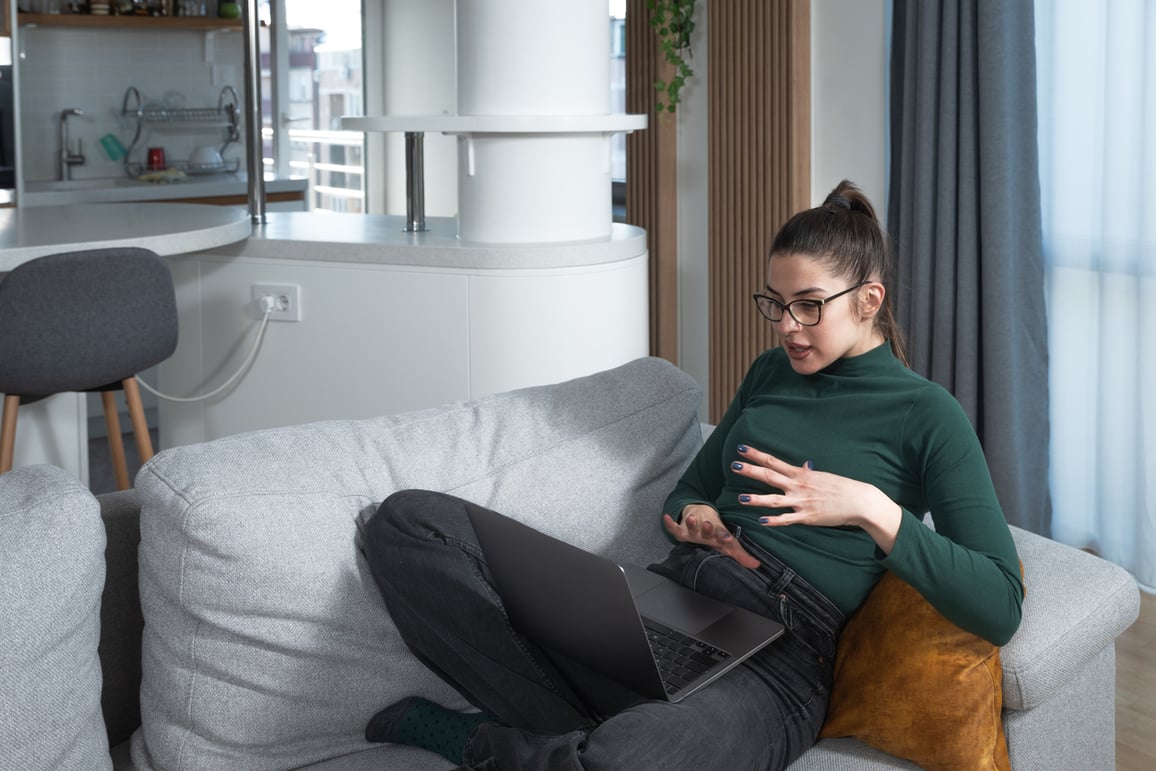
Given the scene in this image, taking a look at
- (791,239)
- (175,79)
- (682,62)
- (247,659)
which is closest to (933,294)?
(682,62)

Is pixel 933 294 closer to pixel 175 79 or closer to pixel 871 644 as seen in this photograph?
pixel 871 644

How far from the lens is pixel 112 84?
6223 mm

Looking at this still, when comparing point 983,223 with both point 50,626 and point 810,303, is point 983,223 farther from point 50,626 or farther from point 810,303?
point 50,626

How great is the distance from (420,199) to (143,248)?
3.06ft

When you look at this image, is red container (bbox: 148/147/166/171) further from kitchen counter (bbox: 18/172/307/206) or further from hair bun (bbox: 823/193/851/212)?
hair bun (bbox: 823/193/851/212)

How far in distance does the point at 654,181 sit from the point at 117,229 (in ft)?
6.81

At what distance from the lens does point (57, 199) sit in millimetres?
5543

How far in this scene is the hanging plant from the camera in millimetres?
4523

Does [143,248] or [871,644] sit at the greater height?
[143,248]

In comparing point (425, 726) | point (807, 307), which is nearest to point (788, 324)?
point (807, 307)

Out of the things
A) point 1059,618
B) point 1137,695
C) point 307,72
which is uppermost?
point 307,72

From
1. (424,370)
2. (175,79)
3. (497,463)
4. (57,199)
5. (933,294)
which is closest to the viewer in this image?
(497,463)

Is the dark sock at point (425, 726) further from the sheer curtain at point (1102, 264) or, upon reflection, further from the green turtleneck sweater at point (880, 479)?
the sheer curtain at point (1102, 264)

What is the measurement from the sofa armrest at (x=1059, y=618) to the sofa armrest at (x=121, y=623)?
1.22 metres
